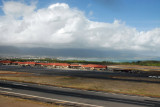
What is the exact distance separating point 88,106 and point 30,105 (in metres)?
7.21

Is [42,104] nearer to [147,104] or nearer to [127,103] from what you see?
[127,103]

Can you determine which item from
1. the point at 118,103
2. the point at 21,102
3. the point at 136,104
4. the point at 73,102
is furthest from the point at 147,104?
the point at 21,102

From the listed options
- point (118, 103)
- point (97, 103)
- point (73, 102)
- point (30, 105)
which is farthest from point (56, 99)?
point (118, 103)

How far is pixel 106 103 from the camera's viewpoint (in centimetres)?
2145

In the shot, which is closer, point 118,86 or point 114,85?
point 118,86

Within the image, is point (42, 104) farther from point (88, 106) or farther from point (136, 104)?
point (136, 104)

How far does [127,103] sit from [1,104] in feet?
53.8

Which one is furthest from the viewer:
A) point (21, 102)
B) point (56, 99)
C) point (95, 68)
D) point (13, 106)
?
point (95, 68)

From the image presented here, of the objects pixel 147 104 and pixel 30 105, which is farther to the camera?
pixel 147 104

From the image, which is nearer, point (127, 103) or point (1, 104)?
point (1, 104)

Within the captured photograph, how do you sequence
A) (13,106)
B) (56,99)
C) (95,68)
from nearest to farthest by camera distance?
(13,106)
(56,99)
(95,68)

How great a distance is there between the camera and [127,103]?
21750mm

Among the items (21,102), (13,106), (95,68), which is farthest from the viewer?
(95,68)

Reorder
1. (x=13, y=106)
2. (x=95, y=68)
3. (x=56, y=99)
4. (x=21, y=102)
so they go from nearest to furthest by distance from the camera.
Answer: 1. (x=13, y=106)
2. (x=21, y=102)
3. (x=56, y=99)
4. (x=95, y=68)
